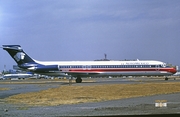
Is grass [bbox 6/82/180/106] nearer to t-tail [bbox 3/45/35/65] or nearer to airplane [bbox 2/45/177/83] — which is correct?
airplane [bbox 2/45/177/83]

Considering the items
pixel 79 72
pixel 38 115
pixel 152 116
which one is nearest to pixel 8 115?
pixel 38 115

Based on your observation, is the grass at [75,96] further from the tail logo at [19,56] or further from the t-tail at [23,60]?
the tail logo at [19,56]

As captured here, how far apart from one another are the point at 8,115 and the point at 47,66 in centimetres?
4216

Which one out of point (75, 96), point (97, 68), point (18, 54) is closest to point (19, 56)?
point (18, 54)

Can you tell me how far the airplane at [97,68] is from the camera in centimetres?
5434

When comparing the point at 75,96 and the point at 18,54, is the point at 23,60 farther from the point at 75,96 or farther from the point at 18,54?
the point at 75,96

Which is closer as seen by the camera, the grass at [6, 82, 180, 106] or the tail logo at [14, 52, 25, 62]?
the grass at [6, 82, 180, 106]

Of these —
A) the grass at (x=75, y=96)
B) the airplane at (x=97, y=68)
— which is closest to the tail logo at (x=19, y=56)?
the airplane at (x=97, y=68)

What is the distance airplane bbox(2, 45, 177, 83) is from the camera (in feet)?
178

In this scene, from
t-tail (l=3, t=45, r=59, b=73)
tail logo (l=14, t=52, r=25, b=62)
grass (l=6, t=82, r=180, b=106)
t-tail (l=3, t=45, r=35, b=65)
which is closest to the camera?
grass (l=6, t=82, r=180, b=106)

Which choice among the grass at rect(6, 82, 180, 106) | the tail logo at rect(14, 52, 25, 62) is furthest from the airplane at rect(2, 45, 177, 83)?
the grass at rect(6, 82, 180, 106)

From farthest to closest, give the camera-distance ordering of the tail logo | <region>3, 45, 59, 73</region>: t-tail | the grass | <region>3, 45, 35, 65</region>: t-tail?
the tail logo, <region>3, 45, 35, 65</region>: t-tail, <region>3, 45, 59, 73</region>: t-tail, the grass

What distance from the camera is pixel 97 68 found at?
5478cm

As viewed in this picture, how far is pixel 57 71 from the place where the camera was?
55000 mm
